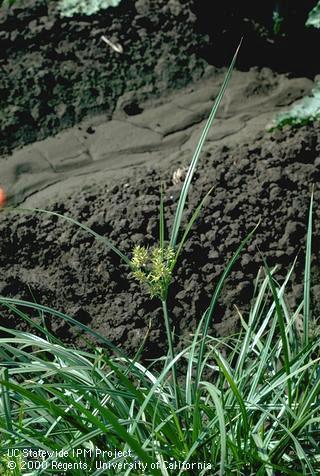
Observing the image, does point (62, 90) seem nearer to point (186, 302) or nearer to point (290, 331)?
point (186, 302)

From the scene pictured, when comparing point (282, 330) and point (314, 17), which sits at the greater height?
point (314, 17)

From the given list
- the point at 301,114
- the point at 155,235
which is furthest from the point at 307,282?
the point at 301,114

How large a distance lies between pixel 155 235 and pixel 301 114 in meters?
1.03

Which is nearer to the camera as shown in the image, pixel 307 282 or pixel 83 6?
pixel 307 282

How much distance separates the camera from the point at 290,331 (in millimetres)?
2781

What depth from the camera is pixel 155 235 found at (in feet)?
12.0

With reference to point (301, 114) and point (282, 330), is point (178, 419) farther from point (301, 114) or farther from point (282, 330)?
point (301, 114)

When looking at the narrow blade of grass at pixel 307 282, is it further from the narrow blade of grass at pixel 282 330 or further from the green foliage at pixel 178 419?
the narrow blade of grass at pixel 282 330

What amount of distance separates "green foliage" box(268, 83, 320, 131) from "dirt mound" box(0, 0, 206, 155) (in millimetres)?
1049

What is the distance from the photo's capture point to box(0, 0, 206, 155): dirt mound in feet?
15.8

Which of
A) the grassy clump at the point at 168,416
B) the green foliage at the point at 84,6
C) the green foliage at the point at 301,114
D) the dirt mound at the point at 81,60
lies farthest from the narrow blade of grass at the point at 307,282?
the green foliage at the point at 84,6

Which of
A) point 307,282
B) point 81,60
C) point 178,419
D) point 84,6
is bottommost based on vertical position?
point 178,419

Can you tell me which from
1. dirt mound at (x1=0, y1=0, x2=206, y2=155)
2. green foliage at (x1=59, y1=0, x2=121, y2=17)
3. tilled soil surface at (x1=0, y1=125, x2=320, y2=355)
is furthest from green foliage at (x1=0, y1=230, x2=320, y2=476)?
green foliage at (x1=59, y1=0, x2=121, y2=17)

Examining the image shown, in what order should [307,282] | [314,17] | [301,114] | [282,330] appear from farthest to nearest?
[314,17], [301,114], [307,282], [282,330]
